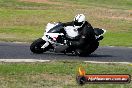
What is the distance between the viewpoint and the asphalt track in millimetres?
18938

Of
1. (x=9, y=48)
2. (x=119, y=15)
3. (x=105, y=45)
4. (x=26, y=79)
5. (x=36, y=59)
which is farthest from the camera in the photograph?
(x=119, y=15)

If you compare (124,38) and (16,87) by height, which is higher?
(16,87)

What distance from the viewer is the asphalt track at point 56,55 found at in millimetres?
18938

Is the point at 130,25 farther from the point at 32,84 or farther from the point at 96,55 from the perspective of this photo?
the point at 32,84

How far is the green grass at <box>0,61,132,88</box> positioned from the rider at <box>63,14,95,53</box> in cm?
240

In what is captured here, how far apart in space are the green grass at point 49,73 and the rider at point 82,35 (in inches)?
94.5

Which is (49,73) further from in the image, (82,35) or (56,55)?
(82,35)

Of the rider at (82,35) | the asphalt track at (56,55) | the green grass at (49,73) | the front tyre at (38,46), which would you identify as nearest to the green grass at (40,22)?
the asphalt track at (56,55)

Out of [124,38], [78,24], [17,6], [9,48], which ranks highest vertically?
[78,24]

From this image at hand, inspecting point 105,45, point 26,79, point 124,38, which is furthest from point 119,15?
point 26,79

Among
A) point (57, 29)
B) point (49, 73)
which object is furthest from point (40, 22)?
point (49, 73)

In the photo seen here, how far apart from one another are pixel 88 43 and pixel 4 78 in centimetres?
712

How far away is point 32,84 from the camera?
40.9ft

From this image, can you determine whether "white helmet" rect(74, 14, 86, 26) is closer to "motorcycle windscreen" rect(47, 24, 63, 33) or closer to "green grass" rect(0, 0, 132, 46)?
"motorcycle windscreen" rect(47, 24, 63, 33)
